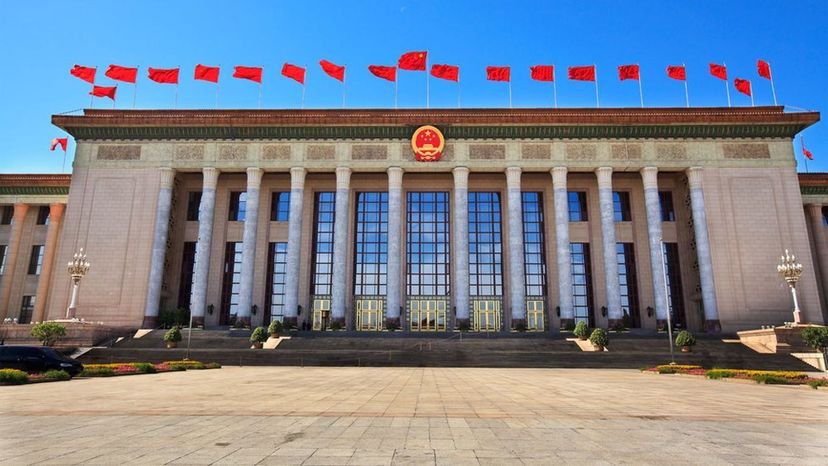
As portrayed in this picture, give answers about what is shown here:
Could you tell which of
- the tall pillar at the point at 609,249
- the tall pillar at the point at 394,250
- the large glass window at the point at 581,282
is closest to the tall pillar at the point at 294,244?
the tall pillar at the point at 394,250

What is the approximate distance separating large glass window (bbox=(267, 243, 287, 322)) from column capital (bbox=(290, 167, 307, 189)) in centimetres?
512

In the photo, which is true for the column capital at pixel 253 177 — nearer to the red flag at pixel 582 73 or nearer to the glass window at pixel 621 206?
the red flag at pixel 582 73

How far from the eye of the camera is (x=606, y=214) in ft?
114

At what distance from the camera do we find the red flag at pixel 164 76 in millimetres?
35844

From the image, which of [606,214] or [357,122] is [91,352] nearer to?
[357,122]

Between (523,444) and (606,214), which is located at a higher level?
(606,214)

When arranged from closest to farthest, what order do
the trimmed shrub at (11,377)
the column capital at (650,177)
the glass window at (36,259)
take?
the trimmed shrub at (11,377)
the column capital at (650,177)
the glass window at (36,259)

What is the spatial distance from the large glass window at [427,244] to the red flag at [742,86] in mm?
22301

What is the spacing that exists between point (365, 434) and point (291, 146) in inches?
1302

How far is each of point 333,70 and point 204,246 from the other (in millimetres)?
15870

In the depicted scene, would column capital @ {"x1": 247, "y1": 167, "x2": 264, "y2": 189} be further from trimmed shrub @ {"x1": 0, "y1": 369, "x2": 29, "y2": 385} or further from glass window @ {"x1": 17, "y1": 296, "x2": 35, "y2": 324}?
trimmed shrub @ {"x1": 0, "y1": 369, "x2": 29, "y2": 385}

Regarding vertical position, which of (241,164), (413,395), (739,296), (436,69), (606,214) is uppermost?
(436,69)

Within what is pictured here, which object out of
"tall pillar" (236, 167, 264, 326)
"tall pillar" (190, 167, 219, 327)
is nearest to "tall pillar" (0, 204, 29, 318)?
"tall pillar" (190, 167, 219, 327)

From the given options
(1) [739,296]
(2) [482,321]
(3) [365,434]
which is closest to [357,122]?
(2) [482,321]
